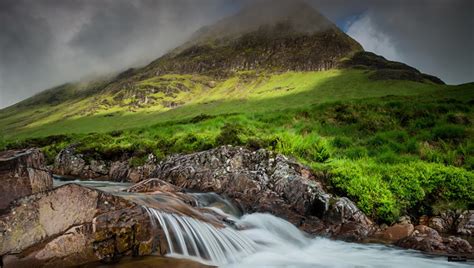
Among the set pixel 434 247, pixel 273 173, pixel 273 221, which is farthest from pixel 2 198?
pixel 434 247

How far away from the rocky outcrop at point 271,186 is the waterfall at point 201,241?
8.32 ft

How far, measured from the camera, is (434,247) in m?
9.23

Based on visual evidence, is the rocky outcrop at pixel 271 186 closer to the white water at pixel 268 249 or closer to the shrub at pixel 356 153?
the white water at pixel 268 249

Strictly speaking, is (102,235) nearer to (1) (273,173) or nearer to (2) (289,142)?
(1) (273,173)

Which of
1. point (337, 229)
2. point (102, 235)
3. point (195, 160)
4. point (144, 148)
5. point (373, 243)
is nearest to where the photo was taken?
point (102, 235)

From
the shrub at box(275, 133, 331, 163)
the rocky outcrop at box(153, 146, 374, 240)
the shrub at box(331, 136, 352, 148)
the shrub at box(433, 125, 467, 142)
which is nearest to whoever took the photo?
the rocky outcrop at box(153, 146, 374, 240)

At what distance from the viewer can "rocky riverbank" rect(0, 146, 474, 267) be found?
7027 mm

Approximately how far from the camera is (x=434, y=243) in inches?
367

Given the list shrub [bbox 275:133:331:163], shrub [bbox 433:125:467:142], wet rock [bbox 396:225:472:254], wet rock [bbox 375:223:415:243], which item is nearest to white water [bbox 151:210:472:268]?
wet rock [bbox 396:225:472:254]

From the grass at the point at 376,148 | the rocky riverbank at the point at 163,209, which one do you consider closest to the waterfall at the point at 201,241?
the rocky riverbank at the point at 163,209

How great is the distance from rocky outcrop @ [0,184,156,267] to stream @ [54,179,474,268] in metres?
0.44

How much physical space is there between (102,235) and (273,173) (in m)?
7.08

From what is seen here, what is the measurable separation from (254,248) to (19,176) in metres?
6.16

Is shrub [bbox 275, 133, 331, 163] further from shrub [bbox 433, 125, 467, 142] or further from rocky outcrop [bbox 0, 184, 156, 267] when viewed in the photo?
rocky outcrop [bbox 0, 184, 156, 267]
